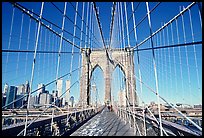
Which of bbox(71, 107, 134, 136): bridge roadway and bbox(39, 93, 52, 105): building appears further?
bbox(39, 93, 52, 105): building

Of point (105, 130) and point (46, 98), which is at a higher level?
point (46, 98)

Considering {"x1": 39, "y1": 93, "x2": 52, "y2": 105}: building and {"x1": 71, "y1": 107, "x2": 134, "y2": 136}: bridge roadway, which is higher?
{"x1": 39, "y1": 93, "x2": 52, "y2": 105}: building

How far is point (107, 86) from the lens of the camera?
71.3 feet

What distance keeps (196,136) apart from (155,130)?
964 mm

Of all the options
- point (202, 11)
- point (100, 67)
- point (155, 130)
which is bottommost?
point (155, 130)

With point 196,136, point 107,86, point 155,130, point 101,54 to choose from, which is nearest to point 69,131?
point 155,130

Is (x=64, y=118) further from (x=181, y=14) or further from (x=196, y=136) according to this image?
(x=181, y=14)

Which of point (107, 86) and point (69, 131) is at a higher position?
point (107, 86)

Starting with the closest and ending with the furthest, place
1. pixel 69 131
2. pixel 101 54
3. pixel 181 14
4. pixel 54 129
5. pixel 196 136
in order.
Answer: pixel 196 136
pixel 54 129
pixel 69 131
pixel 181 14
pixel 101 54

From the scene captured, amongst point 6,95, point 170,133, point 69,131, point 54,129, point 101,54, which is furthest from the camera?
point 101,54

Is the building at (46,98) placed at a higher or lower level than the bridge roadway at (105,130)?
higher

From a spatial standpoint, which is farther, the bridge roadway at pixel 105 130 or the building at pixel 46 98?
the building at pixel 46 98

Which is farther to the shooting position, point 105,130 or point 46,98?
point 46,98

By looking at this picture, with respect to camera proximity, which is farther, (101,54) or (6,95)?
(101,54)
